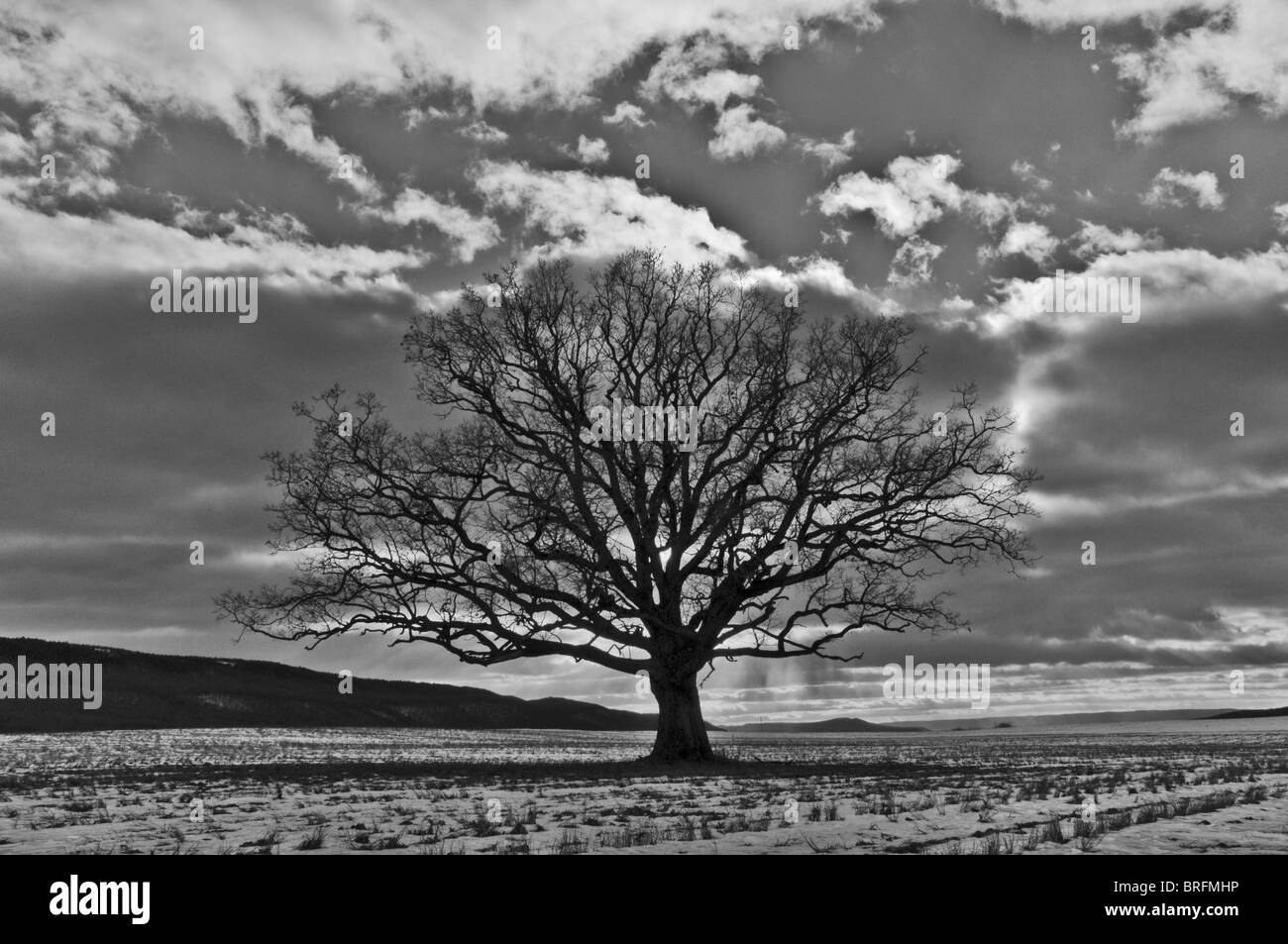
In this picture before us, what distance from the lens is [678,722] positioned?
30.3 metres

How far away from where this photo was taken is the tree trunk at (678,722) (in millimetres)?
30156

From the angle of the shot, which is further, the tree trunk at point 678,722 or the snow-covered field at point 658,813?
the tree trunk at point 678,722

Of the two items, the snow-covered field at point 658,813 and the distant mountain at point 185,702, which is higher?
the snow-covered field at point 658,813

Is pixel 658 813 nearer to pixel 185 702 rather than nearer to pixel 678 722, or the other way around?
pixel 678 722

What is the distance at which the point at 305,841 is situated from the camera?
10.0 meters

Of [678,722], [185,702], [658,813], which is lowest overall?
[185,702]

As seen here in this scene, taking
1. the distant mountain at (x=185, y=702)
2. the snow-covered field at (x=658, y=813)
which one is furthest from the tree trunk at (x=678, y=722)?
the distant mountain at (x=185, y=702)

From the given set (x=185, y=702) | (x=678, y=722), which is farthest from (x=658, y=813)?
(x=185, y=702)

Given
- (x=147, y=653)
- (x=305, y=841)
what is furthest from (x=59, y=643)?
(x=305, y=841)

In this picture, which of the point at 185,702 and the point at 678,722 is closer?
the point at 678,722

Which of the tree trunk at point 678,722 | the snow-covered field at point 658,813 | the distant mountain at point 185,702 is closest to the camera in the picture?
the snow-covered field at point 658,813

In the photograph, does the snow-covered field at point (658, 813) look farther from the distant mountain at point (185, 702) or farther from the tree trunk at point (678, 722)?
the distant mountain at point (185, 702)
